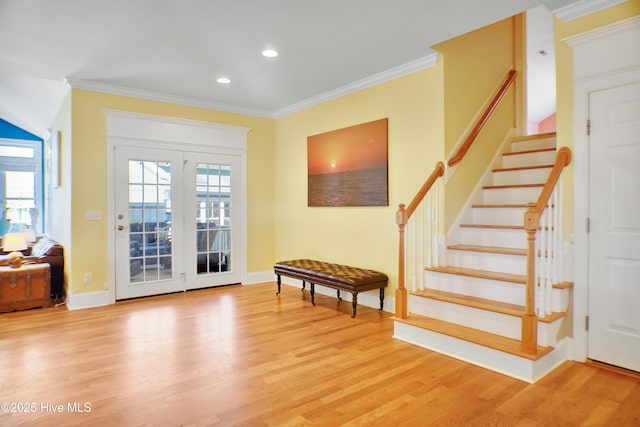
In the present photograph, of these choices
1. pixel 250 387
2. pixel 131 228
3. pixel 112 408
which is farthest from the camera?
pixel 131 228

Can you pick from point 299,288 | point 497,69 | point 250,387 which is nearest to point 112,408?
point 250,387

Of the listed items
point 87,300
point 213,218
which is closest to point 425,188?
point 213,218

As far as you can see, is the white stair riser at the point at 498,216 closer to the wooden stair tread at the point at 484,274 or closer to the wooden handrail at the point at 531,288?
the wooden stair tread at the point at 484,274

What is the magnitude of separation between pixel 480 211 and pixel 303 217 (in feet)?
8.32

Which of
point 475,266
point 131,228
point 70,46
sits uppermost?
point 70,46

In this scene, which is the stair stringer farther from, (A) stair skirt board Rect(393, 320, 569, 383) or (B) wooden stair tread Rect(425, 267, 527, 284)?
(A) stair skirt board Rect(393, 320, 569, 383)

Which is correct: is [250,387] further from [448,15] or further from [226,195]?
[226,195]

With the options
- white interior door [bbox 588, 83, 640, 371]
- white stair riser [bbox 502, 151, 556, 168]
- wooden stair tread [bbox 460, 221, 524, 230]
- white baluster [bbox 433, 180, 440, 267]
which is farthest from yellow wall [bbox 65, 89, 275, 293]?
white interior door [bbox 588, 83, 640, 371]

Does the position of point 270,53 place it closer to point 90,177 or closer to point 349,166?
point 349,166

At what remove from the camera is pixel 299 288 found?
5.60 meters

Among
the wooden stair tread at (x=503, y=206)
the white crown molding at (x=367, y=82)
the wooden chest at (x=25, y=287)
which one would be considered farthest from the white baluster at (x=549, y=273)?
the wooden chest at (x=25, y=287)

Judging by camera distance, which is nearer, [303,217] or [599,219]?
[599,219]

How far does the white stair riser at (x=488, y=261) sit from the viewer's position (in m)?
3.26

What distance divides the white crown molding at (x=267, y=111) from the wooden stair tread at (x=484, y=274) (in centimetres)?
208
